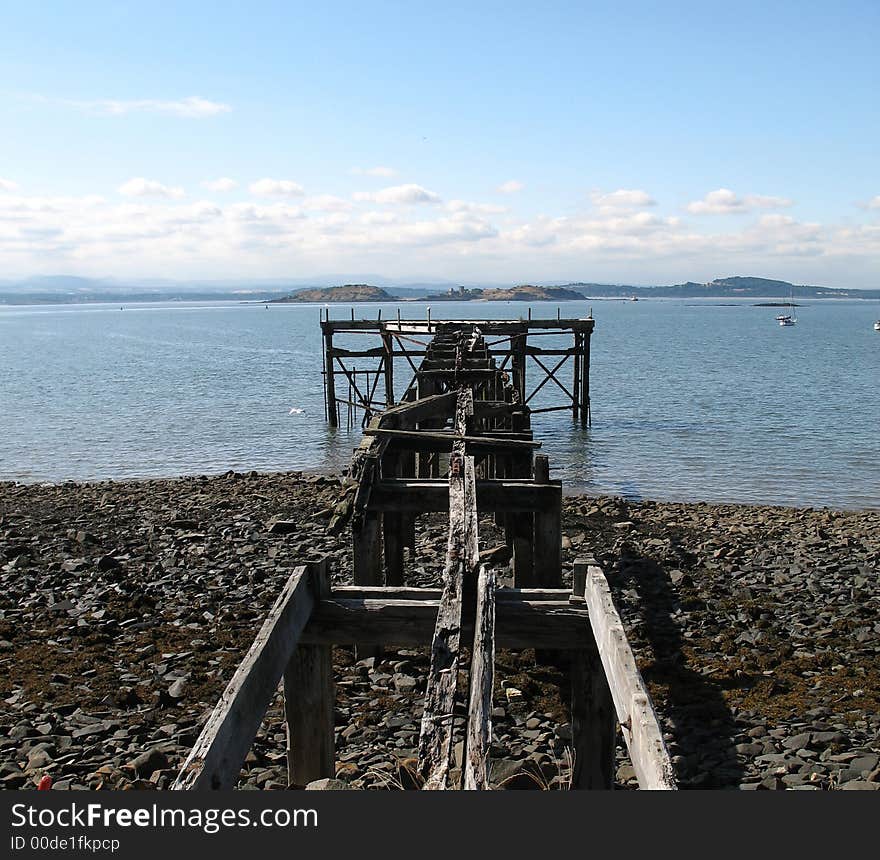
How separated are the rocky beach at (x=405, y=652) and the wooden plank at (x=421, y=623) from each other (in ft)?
2.86

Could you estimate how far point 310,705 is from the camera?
510 cm

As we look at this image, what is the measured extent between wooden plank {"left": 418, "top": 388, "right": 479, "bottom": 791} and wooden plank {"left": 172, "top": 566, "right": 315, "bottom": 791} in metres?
0.79

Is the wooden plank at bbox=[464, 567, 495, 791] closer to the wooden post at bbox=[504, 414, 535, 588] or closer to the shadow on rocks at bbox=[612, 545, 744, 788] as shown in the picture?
the shadow on rocks at bbox=[612, 545, 744, 788]

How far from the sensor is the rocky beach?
666 cm

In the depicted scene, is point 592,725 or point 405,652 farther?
point 405,652

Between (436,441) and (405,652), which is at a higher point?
(436,441)

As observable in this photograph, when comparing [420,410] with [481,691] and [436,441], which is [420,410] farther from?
[481,691]

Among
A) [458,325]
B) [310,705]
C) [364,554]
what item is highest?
[458,325]

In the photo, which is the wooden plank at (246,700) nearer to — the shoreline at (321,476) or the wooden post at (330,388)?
the shoreline at (321,476)

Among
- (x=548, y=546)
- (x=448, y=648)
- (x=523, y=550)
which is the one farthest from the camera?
(x=523, y=550)

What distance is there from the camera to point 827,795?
3615 millimetres

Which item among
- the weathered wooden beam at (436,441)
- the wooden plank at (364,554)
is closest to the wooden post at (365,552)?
the wooden plank at (364,554)

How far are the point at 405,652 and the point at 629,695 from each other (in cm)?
505

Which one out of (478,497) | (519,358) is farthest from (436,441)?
(519,358)
